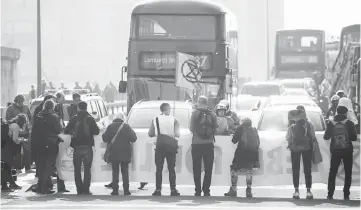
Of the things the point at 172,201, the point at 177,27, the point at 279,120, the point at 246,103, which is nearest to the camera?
the point at 172,201

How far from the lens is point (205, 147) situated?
16.7 m

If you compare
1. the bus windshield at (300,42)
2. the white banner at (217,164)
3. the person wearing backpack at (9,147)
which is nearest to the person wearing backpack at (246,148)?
the white banner at (217,164)

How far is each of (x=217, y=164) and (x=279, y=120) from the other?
315 cm

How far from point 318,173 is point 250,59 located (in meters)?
104

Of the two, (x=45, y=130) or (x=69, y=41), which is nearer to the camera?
(x=45, y=130)

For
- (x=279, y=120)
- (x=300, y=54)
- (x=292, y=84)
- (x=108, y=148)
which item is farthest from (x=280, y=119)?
(x=300, y=54)

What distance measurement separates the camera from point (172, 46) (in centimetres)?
2445

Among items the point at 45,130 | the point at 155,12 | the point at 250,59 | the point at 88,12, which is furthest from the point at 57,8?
the point at 45,130

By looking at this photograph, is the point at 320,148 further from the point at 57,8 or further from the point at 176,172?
the point at 57,8

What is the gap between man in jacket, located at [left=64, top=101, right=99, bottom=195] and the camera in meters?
16.9

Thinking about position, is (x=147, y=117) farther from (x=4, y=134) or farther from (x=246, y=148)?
(x=246, y=148)

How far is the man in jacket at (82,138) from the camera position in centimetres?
1686

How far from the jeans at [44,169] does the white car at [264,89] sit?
797 inches

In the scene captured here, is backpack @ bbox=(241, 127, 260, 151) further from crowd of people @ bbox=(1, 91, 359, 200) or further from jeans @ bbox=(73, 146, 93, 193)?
jeans @ bbox=(73, 146, 93, 193)
